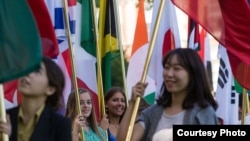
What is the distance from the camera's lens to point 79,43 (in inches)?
529

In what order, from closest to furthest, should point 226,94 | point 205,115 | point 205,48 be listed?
point 205,115 < point 226,94 < point 205,48

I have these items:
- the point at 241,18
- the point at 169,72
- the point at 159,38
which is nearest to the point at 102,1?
the point at 159,38

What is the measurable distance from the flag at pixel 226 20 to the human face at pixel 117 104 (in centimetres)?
169

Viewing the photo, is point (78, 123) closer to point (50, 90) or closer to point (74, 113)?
point (74, 113)

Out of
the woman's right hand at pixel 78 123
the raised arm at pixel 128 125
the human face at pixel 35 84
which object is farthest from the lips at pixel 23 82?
the woman's right hand at pixel 78 123

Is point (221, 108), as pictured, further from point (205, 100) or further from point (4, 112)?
point (4, 112)

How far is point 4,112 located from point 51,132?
338 mm

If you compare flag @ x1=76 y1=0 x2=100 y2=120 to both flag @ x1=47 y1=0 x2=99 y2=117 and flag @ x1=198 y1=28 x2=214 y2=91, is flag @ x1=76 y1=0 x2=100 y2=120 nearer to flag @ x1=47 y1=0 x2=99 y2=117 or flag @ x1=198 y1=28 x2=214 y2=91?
flag @ x1=47 y1=0 x2=99 y2=117

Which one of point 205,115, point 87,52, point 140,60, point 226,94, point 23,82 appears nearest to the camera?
point 23,82

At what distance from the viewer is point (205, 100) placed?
826 cm

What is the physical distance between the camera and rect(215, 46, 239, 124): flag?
45.6ft

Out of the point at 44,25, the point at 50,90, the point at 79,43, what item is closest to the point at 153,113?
the point at 50,90

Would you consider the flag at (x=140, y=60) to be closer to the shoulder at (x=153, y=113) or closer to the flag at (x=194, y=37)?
the flag at (x=194, y=37)

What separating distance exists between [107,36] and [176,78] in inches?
214
